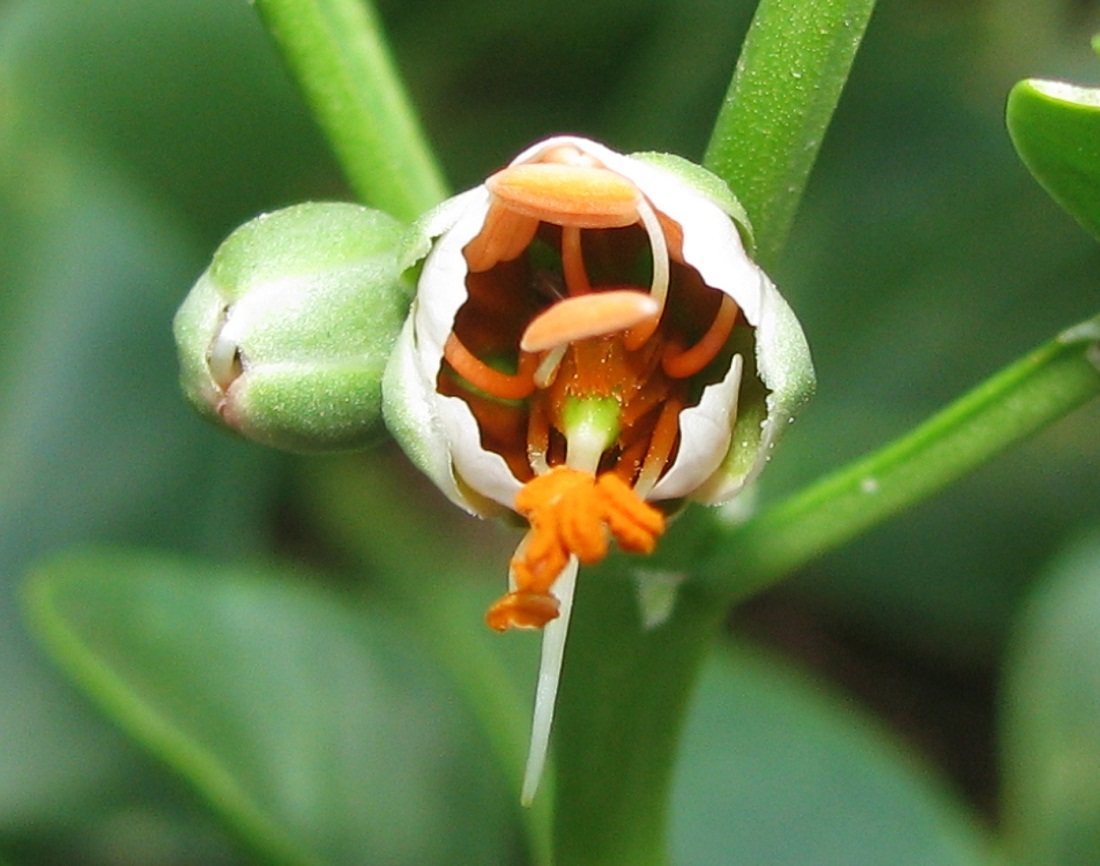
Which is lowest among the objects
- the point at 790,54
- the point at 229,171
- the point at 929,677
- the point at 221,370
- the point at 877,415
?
the point at 929,677

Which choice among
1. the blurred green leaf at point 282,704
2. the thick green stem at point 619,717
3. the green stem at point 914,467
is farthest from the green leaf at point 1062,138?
the blurred green leaf at point 282,704

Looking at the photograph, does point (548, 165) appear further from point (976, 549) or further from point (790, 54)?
point (976, 549)

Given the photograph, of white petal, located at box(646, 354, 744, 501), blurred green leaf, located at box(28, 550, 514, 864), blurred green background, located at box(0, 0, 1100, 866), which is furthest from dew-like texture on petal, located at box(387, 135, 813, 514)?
blurred green background, located at box(0, 0, 1100, 866)

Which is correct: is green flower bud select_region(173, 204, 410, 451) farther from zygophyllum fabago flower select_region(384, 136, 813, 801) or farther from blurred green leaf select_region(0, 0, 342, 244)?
blurred green leaf select_region(0, 0, 342, 244)

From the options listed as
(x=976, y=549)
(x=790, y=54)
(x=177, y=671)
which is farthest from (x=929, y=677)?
(x=790, y=54)

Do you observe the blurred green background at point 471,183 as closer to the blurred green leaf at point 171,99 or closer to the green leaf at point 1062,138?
the blurred green leaf at point 171,99

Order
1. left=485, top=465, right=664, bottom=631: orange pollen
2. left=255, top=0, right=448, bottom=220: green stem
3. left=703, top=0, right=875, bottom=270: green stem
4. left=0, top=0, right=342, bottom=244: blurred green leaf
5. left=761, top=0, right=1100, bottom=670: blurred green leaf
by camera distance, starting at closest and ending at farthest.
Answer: left=485, top=465, right=664, bottom=631: orange pollen, left=703, top=0, right=875, bottom=270: green stem, left=255, top=0, right=448, bottom=220: green stem, left=0, top=0, right=342, bottom=244: blurred green leaf, left=761, top=0, right=1100, bottom=670: blurred green leaf

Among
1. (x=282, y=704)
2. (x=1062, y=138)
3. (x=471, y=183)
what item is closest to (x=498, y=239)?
(x=1062, y=138)
